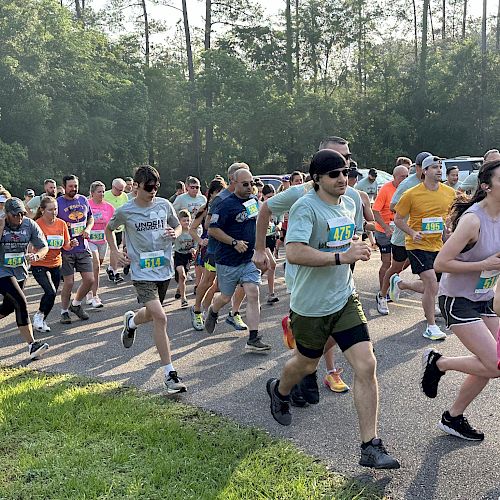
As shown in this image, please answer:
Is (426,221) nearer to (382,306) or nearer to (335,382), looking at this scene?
(382,306)

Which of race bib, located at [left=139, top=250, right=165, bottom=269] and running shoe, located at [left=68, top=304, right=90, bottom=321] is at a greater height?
race bib, located at [left=139, top=250, right=165, bottom=269]

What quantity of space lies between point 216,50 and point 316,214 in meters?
35.5

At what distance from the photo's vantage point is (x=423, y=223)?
24.5 ft

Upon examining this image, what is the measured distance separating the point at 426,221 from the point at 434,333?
1.25 metres

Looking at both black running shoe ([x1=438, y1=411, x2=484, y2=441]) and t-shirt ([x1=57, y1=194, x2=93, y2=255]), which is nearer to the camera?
black running shoe ([x1=438, y1=411, x2=484, y2=441])

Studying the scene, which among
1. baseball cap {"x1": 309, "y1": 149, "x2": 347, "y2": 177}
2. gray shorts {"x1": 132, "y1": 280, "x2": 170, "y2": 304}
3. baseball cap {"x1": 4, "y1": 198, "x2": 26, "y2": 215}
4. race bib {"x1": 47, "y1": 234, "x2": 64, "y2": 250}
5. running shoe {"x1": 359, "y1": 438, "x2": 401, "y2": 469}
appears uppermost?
baseball cap {"x1": 309, "y1": 149, "x2": 347, "y2": 177}

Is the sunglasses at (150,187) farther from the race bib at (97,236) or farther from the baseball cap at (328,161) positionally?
the race bib at (97,236)

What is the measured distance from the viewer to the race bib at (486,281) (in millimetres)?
4414

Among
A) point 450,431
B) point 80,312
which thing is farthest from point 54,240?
point 450,431

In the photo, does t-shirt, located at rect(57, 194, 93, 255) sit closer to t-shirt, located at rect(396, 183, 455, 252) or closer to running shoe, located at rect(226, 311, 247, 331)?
running shoe, located at rect(226, 311, 247, 331)

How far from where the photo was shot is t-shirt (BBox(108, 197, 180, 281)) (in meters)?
6.04

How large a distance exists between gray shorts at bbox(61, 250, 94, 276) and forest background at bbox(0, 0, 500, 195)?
79.7 feet

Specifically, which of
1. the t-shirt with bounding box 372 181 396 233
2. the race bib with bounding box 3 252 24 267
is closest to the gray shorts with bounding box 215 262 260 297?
the race bib with bounding box 3 252 24 267

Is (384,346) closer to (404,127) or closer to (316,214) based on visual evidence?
(316,214)
